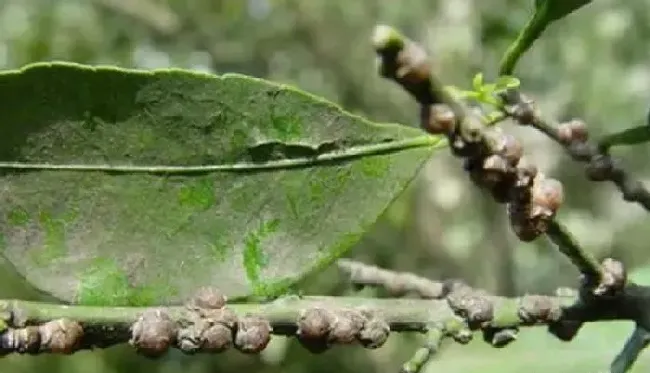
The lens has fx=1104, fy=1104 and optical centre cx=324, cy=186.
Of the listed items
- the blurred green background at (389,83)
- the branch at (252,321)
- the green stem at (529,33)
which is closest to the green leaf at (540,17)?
the green stem at (529,33)

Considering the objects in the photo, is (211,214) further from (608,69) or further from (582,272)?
(608,69)

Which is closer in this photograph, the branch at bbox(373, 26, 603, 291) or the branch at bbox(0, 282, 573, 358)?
the branch at bbox(373, 26, 603, 291)

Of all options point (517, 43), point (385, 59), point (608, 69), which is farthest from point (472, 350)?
point (608, 69)

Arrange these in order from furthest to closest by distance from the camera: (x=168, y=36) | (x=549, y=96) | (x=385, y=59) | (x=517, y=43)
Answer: (x=549, y=96)
(x=168, y=36)
(x=517, y=43)
(x=385, y=59)

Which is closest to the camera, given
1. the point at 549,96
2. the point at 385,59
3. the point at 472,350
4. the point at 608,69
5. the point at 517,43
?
the point at 385,59

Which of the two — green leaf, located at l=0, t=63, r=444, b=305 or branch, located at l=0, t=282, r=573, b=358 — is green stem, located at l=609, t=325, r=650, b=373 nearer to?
branch, located at l=0, t=282, r=573, b=358

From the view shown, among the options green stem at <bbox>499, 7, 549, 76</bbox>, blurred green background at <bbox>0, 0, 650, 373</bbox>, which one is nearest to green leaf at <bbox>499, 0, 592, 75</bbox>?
green stem at <bbox>499, 7, 549, 76</bbox>

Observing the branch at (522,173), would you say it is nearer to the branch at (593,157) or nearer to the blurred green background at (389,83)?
the branch at (593,157)

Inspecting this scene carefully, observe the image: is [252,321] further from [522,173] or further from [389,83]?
[389,83]

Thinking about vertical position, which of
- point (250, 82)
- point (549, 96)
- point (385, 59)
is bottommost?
point (385, 59)
